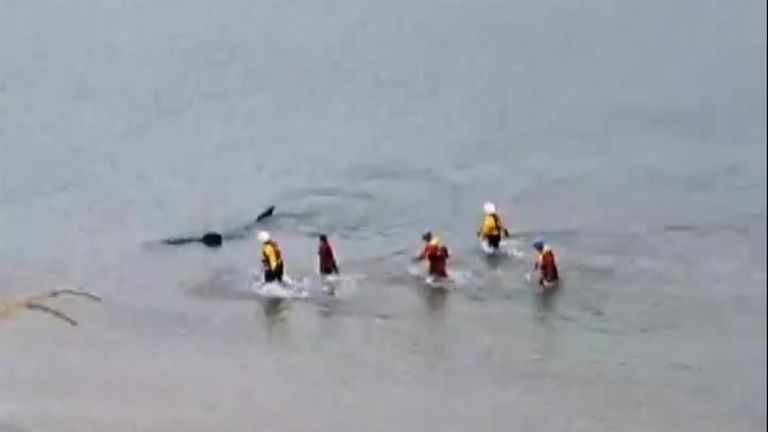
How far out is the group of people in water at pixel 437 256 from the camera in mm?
24469

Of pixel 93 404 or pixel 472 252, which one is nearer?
pixel 93 404

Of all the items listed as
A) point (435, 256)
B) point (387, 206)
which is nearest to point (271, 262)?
point (435, 256)

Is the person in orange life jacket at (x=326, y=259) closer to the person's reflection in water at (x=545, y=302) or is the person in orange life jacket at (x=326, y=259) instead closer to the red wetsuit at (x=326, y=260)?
the red wetsuit at (x=326, y=260)

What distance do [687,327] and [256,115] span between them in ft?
66.4

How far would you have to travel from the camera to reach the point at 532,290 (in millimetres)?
24625

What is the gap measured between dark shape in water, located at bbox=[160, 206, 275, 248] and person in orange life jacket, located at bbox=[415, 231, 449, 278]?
534 cm

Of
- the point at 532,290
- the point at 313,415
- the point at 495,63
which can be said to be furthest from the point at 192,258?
the point at 495,63

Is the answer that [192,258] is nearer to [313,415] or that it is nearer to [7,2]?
[313,415]

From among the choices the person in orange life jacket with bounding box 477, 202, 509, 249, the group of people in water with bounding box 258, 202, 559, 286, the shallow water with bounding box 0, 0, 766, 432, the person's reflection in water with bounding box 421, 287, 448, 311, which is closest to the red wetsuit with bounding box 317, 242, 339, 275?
the group of people in water with bounding box 258, 202, 559, 286

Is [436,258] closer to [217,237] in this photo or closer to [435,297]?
[435,297]

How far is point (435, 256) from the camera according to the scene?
2503 centimetres

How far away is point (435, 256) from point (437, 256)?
3 centimetres

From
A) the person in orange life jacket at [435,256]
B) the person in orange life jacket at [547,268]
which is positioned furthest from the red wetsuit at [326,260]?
the person in orange life jacket at [547,268]

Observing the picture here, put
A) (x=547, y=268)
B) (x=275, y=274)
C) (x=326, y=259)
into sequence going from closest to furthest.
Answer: (x=547, y=268) < (x=326, y=259) < (x=275, y=274)
